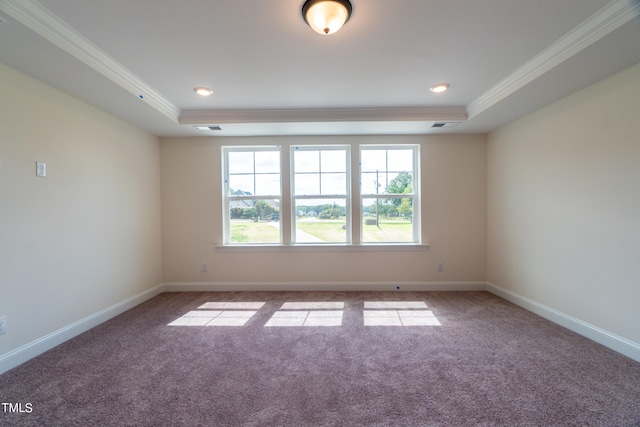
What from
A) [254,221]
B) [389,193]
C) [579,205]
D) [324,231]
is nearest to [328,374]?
[324,231]

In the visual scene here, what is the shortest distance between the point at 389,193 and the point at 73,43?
11.9 feet

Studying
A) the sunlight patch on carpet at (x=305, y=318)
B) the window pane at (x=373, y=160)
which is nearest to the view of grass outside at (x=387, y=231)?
the window pane at (x=373, y=160)

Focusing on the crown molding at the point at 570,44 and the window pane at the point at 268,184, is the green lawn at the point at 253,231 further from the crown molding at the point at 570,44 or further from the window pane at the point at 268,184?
the crown molding at the point at 570,44

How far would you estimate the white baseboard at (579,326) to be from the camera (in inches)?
78.6

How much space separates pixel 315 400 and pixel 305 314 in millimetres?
1322

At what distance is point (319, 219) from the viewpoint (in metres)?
3.87

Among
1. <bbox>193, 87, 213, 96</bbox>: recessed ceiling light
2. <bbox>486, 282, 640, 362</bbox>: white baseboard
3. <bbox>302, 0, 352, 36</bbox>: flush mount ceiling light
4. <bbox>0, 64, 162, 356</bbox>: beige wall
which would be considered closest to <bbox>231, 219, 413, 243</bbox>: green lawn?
<bbox>0, 64, 162, 356</bbox>: beige wall

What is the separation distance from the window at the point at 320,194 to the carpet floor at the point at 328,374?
52.3 inches

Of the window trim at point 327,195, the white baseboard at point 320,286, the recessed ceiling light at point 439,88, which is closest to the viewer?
the recessed ceiling light at point 439,88

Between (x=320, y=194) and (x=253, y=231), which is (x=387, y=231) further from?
(x=253, y=231)

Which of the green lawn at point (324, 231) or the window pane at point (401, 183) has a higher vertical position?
the window pane at point (401, 183)

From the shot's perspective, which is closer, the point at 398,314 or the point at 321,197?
the point at 398,314

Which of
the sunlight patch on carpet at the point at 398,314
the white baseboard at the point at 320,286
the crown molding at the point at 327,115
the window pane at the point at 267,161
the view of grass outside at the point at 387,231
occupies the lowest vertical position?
the sunlight patch on carpet at the point at 398,314

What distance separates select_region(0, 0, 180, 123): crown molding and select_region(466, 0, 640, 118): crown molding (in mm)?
3498
